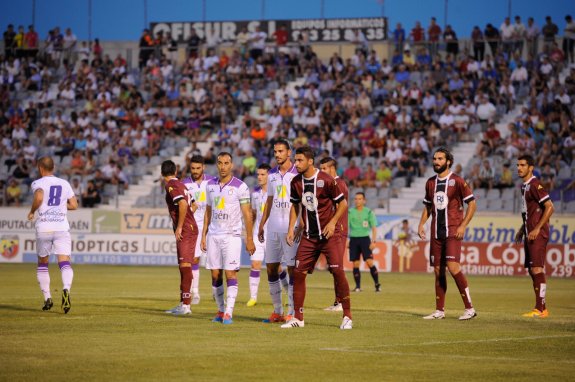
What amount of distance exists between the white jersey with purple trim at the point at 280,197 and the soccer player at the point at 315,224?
1.15 m

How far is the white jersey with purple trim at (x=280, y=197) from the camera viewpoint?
1705 cm

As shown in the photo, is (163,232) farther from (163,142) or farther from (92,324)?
(92,324)

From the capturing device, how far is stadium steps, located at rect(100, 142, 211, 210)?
42.0 metres

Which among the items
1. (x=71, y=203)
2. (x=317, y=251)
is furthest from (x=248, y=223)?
(x=71, y=203)

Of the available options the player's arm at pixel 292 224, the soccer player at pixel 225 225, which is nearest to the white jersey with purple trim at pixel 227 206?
the soccer player at pixel 225 225

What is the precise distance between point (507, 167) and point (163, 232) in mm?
13050

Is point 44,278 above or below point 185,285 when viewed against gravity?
above

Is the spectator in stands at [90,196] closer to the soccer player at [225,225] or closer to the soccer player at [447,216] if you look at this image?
the soccer player at [225,225]

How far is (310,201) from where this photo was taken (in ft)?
51.3

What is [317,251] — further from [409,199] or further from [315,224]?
[409,199]

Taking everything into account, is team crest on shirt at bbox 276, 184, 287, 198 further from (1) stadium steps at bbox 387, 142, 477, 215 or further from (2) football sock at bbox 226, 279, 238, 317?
(1) stadium steps at bbox 387, 142, 477, 215

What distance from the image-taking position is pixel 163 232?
130ft

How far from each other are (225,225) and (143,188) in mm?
26846

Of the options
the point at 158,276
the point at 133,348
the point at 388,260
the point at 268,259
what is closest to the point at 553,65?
the point at 388,260
